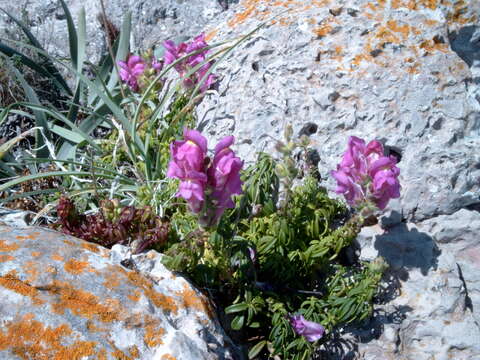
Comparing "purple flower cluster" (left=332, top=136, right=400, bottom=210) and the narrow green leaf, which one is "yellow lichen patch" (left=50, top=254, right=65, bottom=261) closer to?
the narrow green leaf

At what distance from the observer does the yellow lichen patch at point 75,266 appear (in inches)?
74.7

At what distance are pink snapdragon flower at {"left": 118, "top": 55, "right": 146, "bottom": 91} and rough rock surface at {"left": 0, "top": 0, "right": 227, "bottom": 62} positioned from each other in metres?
0.86

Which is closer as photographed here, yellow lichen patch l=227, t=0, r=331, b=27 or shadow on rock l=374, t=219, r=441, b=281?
shadow on rock l=374, t=219, r=441, b=281

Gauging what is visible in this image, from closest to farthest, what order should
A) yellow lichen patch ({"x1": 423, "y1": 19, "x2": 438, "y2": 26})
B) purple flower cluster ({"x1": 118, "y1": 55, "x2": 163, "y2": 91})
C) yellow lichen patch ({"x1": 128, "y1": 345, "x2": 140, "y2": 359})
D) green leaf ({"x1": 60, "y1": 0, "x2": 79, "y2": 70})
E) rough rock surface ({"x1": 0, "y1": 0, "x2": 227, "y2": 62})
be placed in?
yellow lichen patch ({"x1": 128, "y1": 345, "x2": 140, "y2": 359}) → yellow lichen patch ({"x1": 423, "y1": 19, "x2": 438, "y2": 26}) → purple flower cluster ({"x1": 118, "y1": 55, "x2": 163, "y2": 91}) → green leaf ({"x1": 60, "y1": 0, "x2": 79, "y2": 70}) → rough rock surface ({"x1": 0, "y1": 0, "x2": 227, "y2": 62})

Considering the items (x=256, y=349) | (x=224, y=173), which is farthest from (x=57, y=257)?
(x=256, y=349)

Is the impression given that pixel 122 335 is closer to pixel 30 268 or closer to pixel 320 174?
pixel 30 268

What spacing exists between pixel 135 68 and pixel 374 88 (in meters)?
1.68

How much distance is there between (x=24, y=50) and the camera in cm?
441

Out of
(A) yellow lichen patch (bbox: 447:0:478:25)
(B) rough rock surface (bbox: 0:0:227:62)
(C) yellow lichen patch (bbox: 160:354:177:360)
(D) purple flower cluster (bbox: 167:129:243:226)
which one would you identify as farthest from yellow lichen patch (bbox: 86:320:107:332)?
(B) rough rock surface (bbox: 0:0:227:62)

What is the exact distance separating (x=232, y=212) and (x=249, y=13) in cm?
171

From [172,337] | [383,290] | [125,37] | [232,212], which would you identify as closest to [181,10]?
[125,37]

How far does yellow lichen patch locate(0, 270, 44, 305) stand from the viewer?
174 cm

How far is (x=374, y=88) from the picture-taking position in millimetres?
2809

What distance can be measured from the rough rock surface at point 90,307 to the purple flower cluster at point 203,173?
331 mm
